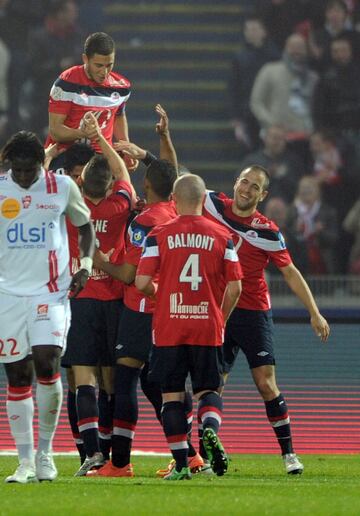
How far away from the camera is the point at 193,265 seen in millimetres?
8344

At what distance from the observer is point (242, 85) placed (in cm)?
2197

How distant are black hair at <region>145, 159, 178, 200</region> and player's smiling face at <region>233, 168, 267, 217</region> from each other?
59 centimetres

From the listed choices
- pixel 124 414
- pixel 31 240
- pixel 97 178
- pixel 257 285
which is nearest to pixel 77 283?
pixel 31 240

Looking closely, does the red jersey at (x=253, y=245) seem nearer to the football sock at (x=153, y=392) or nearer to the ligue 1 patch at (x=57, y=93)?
the football sock at (x=153, y=392)

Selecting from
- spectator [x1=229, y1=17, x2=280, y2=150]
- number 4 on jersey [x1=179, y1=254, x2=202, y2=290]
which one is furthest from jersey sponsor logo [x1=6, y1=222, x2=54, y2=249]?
spectator [x1=229, y1=17, x2=280, y2=150]

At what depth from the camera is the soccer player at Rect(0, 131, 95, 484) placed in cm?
781

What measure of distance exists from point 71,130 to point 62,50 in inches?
478

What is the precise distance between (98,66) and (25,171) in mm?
2763

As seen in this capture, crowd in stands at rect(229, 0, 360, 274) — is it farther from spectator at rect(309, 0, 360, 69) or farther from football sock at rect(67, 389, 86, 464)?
football sock at rect(67, 389, 86, 464)

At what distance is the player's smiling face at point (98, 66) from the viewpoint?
1045cm

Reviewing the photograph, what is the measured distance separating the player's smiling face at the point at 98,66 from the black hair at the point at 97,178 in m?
1.22

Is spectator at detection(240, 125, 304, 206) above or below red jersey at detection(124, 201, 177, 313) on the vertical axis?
below

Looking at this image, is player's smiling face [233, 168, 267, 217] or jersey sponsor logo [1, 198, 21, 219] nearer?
jersey sponsor logo [1, 198, 21, 219]

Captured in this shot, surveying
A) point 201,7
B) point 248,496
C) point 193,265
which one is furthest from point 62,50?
point 248,496
